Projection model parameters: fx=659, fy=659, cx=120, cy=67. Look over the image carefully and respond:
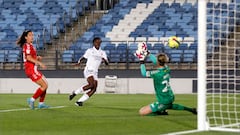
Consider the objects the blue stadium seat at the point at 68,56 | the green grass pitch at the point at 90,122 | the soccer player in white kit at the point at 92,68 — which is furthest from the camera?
the blue stadium seat at the point at 68,56

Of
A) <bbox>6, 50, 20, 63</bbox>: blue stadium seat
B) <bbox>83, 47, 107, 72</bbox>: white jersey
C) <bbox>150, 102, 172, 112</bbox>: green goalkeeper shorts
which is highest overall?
<bbox>83, 47, 107, 72</bbox>: white jersey

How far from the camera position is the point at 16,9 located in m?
37.9

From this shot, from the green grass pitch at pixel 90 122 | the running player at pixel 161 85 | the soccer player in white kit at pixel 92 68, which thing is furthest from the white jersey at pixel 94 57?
the running player at pixel 161 85

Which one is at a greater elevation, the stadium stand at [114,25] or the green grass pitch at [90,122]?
the stadium stand at [114,25]

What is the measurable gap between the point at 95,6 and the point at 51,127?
26550 millimetres

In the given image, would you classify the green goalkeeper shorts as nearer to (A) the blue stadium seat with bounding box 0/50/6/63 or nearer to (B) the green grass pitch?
(B) the green grass pitch

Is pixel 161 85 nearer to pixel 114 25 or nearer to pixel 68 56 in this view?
pixel 68 56

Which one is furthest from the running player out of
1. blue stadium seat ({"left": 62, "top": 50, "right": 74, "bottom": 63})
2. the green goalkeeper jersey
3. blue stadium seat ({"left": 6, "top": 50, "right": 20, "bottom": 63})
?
blue stadium seat ({"left": 6, "top": 50, "right": 20, "bottom": 63})

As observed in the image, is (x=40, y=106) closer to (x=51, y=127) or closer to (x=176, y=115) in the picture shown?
(x=176, y=115)

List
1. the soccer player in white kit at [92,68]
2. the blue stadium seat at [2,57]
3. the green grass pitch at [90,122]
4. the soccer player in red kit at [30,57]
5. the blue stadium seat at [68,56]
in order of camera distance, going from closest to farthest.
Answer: the green grass pitch at [90,122], the soccer player in red kit at [30,57], the soccer player in white kit at [92,68], the blue stadium seat at [68,56], the blue stadium seat at [2,57]

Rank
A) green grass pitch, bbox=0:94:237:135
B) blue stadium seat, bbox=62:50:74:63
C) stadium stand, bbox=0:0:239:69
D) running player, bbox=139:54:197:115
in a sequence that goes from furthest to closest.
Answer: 1. stadium stand, bbox=0:0:239:69
2. blue stadium seat, bbox=62:50:74:63
3. running player, bbox=139:54:197:115
4. green grass pitch, bbox=0:94:237:135

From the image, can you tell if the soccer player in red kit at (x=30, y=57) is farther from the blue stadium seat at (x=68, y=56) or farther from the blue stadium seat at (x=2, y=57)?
the blue stadium seat at (x=2, y=57)

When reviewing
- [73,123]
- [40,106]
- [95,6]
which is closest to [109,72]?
[95,6]

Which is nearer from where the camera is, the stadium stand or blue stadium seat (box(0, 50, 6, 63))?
the stadium stand
